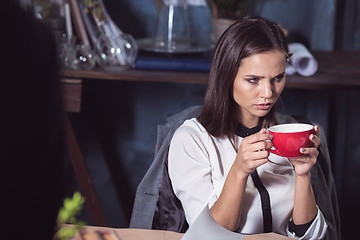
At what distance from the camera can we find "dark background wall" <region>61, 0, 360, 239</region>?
8.02 feet

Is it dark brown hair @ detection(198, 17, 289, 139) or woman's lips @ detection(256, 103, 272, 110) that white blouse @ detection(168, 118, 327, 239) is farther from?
woman's lips @ detection(256, 103, 272, 110)

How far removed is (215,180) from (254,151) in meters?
0.23

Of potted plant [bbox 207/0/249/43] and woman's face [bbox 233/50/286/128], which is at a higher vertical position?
potted plant [bbox 207/0/249/43]

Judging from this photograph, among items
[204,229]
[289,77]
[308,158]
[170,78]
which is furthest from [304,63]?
[204,229]

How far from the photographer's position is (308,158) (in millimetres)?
1250

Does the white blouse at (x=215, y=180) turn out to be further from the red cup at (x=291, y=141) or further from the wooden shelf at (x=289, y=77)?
→ the wooden shelf at (x=289, y=77)

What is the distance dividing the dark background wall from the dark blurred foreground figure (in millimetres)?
2086

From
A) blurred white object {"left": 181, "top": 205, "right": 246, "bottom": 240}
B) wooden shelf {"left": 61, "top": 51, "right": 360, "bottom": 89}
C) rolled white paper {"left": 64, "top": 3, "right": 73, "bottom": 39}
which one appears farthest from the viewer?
rolled white paper {"left": 64, "top": 3, "right": 73, "bottom": 39}

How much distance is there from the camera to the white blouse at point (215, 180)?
1379mm

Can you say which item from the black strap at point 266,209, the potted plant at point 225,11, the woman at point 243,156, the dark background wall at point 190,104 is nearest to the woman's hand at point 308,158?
the woman at point 243,156

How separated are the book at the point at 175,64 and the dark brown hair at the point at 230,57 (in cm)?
66

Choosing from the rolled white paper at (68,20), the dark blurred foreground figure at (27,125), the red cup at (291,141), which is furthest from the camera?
the rolled white paper at (68,20)

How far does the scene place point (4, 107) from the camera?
419 millimetres

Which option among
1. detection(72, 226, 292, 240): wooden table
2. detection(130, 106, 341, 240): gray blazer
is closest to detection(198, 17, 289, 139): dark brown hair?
detection(130, 106, 341, 240): gray blazer
